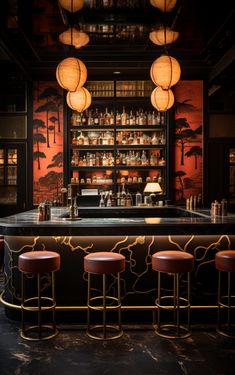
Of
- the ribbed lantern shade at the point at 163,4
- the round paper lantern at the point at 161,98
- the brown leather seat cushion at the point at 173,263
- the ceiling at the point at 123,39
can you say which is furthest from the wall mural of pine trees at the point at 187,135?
the brown leather seat cushion at the point at 173,263

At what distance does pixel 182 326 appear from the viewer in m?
3.92

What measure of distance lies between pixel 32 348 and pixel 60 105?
17.8 ft

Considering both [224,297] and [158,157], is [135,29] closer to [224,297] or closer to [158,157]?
[158,157]

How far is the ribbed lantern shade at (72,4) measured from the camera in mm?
4336

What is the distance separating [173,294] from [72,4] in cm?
335

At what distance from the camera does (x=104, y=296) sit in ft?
11.7

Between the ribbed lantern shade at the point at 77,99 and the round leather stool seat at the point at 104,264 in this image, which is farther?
the ribbed lantern shade at the point at 77,99

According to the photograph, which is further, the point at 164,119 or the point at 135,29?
the point at 164,119

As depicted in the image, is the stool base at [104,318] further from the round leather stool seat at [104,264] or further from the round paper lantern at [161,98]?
the round paper lantern at [161,98]

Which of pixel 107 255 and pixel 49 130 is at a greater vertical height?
pixel 49 130

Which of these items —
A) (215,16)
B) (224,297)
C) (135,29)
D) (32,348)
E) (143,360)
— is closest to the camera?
(143,360)

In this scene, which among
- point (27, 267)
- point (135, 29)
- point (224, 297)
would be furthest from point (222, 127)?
point (27, 267)

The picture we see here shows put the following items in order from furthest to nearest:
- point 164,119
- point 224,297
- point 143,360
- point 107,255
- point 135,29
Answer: point 164,119 < point 135,29 < point 224,297 < point 107,255 < point 143,360

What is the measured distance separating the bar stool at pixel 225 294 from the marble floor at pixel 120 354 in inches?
5.7
